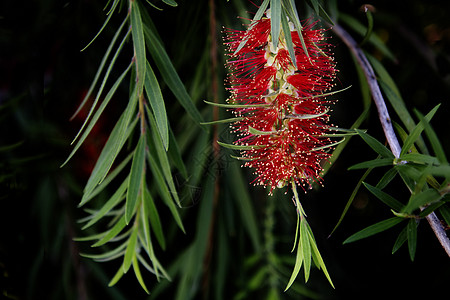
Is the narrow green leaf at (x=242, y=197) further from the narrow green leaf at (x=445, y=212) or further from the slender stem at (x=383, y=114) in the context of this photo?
the narrow green leaf at (x=445, y=212)

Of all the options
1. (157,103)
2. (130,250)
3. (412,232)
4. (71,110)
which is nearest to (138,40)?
(157,103)

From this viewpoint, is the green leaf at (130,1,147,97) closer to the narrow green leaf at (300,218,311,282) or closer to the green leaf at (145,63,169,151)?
the green leaf at (145,63,169,151)

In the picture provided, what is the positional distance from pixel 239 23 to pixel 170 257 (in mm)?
805

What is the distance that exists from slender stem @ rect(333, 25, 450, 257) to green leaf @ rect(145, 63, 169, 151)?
0.99ft

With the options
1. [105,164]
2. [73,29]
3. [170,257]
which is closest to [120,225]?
[105,164]

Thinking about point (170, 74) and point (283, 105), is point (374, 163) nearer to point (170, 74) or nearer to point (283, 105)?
point (283, 105)

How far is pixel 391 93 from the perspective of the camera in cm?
69

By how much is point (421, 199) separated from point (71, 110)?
3.17 feet

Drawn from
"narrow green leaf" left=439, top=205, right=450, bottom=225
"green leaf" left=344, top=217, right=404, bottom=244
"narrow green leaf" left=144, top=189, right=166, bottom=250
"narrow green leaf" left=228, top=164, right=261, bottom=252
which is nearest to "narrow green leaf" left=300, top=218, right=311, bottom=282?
"green leaf" left=344, top=217, right=404, bottom=244

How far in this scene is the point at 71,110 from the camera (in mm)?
1171

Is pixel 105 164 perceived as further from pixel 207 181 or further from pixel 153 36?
pixel 207 181

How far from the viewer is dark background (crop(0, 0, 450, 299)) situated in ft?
3.21

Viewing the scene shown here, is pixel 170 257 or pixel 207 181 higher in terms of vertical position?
pixel 207 181

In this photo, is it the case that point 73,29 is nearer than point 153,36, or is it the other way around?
point 153,36
